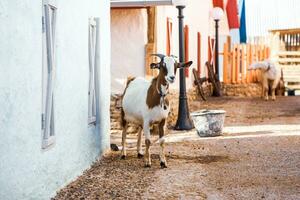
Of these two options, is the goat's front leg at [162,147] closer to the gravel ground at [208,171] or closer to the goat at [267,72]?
the gravel ground at [208,171]

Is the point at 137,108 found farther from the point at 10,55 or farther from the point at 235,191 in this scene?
the point at 10,55

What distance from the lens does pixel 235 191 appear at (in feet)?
23.9

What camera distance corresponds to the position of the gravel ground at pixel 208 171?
723 cm

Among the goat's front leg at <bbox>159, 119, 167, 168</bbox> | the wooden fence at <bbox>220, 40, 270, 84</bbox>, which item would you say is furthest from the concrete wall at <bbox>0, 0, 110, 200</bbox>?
the wooden fence at <bbox>220, 40, 270, 84</bbox>

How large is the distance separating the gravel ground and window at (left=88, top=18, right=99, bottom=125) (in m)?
0.77

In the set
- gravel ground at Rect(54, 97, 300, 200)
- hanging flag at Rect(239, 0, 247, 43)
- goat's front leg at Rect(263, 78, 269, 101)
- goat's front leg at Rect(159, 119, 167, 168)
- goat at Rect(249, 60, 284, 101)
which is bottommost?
gravel ground at Rect(54, 97, 300, 200)

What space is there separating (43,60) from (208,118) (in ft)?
21.8

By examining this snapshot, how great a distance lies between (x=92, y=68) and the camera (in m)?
9.62

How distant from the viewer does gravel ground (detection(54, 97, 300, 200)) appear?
7227mm

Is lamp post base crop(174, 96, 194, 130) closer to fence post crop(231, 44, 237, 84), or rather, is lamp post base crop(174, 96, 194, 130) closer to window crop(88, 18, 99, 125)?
window crop(88, 18, 99, 125)

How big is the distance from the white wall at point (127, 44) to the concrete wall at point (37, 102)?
185 inches

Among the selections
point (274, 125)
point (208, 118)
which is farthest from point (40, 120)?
point (274, 125)

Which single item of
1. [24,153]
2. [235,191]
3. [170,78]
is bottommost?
[235,191]

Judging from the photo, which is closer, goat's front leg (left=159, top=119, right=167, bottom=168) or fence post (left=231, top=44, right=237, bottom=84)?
goat's front leg (left=159, top=119, right=167, bottom=168)
